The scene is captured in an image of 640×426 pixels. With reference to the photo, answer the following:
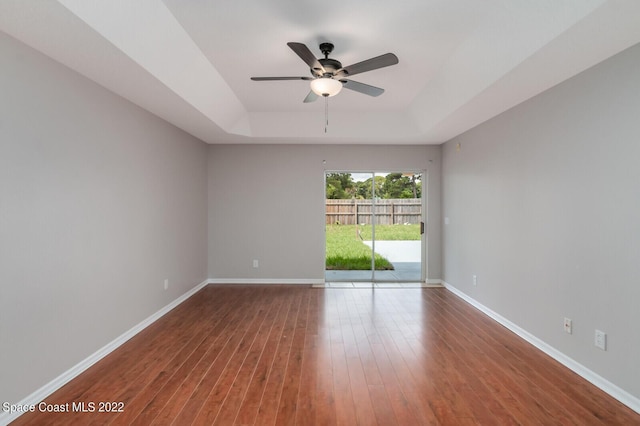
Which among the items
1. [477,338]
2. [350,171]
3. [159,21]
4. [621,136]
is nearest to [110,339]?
[159,21]

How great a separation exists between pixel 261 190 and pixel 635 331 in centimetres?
476

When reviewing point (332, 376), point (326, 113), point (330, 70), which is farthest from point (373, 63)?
point (332, 376)

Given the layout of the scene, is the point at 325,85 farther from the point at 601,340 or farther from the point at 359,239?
the point at 359,239

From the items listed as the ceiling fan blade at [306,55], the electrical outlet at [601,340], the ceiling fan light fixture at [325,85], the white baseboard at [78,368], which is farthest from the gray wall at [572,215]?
the white baseboard at [78,368]

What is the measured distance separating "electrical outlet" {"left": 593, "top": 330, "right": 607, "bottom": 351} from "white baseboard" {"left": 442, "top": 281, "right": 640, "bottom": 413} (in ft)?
0.74

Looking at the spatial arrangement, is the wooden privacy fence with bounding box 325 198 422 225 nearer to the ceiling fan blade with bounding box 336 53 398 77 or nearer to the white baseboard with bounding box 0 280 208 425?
the white baseboard with bounding box 0 280 208 425

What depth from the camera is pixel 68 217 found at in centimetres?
250

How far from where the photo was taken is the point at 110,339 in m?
2.97

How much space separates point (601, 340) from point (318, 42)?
10.8ft

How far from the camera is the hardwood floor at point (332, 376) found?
2.05 metres

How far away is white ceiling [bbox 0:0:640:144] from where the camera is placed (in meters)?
1.92

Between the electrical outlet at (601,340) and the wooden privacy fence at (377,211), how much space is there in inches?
133

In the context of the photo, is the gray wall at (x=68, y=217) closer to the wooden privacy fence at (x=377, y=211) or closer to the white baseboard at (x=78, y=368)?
the white baseboard at (x=78, y=368)

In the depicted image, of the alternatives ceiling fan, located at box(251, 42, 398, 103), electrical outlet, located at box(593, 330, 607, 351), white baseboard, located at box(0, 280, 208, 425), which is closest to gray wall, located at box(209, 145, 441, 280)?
white baseboard, located at box(0, 280, 208, 425)
